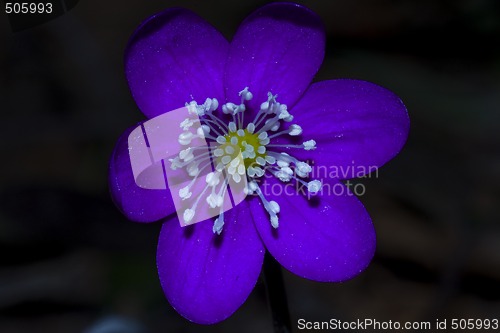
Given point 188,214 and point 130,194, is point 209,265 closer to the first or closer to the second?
point 188,214

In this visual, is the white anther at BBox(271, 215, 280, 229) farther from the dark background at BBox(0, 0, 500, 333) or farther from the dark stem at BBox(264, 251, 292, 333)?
the dark background at BBox(0, 0, 500, 333)

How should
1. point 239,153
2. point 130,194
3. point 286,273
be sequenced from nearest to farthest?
point 130,194
point 239,153
point 286,273

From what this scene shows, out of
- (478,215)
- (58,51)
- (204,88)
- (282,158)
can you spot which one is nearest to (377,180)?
(478,215)

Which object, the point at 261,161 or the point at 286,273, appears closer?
the point at 261,161

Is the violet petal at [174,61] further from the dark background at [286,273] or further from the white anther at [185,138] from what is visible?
the dark background at [286,273]

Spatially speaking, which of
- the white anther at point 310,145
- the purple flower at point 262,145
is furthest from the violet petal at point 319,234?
the white anther at point 310,145

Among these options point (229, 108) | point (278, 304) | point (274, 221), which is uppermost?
point (229, 108)

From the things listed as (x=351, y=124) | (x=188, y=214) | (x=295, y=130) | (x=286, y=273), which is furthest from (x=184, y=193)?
(x=286, y=273)

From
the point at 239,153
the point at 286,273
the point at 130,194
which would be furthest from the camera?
the point at 286,273
